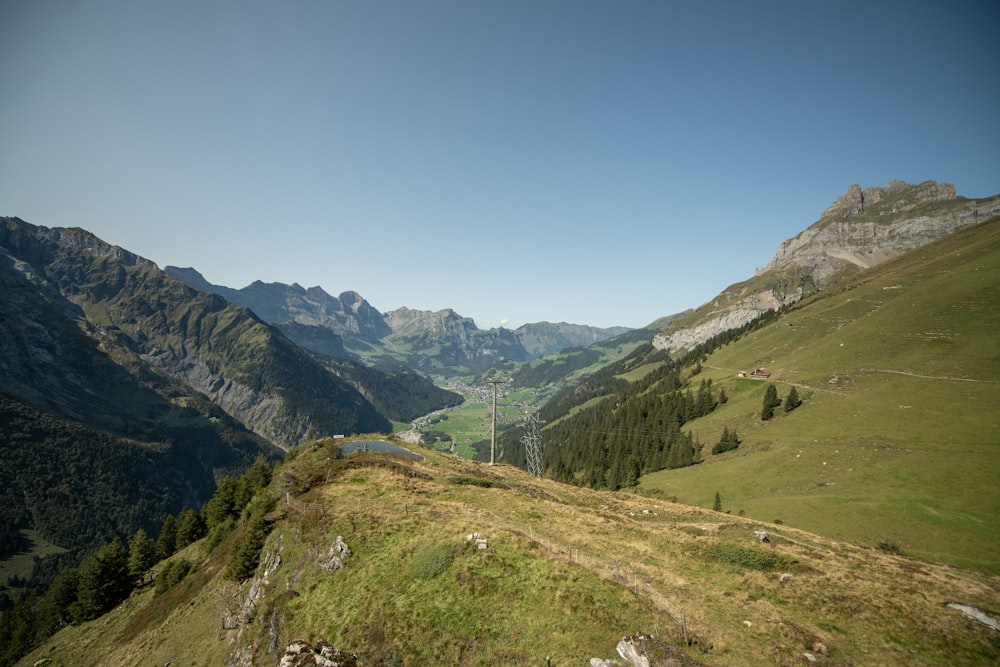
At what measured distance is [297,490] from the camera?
4347cm

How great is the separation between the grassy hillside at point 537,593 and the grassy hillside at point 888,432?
13763 millimetres

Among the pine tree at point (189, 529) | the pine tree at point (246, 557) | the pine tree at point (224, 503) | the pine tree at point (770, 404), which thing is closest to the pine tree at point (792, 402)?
the pine tree at point (770, 404)

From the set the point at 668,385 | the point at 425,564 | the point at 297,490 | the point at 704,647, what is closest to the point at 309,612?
the point at 425,564

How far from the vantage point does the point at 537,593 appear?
23.2 m

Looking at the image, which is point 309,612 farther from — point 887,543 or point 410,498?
point 887,543

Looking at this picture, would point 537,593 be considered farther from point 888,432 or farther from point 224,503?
point 888,432

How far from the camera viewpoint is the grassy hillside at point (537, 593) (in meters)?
20.9

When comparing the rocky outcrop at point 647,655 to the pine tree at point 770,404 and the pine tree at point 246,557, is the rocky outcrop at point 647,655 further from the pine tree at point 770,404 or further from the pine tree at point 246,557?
the pine tree at point 770,404

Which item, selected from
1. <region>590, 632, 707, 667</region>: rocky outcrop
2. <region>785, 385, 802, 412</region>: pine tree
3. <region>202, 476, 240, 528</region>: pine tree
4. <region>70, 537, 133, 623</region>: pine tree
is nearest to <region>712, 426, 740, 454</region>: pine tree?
<region>785, 385, 802, 412</region>: pine tree

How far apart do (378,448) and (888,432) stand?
266ft

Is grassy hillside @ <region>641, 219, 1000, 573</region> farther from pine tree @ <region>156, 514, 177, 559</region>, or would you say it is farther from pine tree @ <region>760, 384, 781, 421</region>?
pine tree @ <region>156, 514, 177, 559</region>

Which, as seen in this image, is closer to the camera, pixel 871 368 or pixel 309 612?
pixel 309 612

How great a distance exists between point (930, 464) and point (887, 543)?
19.4 meters

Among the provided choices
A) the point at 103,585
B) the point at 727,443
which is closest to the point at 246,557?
the point at 103,585
